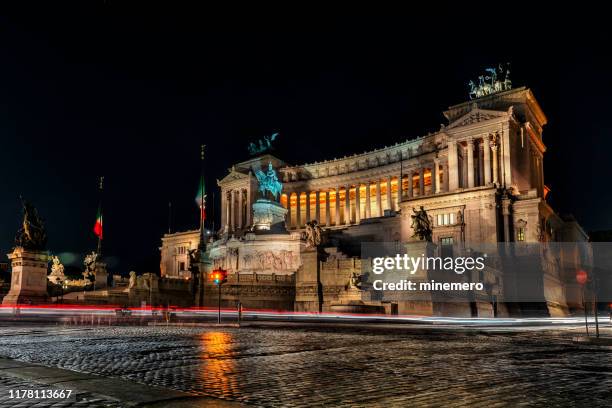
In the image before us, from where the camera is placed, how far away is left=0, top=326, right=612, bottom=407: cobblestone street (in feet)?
27.1

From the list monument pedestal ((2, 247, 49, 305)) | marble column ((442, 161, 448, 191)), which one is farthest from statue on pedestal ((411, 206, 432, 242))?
marble column ((442, 161, 448, 191))

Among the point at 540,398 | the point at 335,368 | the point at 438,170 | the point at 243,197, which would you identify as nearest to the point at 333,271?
the point at 335,368

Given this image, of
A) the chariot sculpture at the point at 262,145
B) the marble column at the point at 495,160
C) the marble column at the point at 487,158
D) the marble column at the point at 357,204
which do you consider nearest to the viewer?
the marble column at the point at 495,160

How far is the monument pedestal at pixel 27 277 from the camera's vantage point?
42.6 meters

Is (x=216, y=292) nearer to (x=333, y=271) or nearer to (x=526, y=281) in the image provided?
(x=333, y=271)

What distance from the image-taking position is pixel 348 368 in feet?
37.1

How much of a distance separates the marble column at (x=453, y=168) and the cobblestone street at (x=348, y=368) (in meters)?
60.9

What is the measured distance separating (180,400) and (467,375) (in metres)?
5.33

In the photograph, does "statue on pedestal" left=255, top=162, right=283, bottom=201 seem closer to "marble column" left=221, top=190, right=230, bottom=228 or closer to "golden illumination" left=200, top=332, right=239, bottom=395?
"marble column" left=221, top=190, right=230, bottom=228

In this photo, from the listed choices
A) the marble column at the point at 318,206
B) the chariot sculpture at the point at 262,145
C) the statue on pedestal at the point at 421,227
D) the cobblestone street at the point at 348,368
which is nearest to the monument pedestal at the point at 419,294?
the statue on pedestal at the point at 421,227

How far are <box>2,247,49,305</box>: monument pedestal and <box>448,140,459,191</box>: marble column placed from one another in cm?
5265

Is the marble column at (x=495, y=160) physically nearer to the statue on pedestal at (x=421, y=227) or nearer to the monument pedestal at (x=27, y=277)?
the statue on pedestal at (x=421, y=227)

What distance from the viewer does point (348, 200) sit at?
107 meters

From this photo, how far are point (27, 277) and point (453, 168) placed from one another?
181 ft
